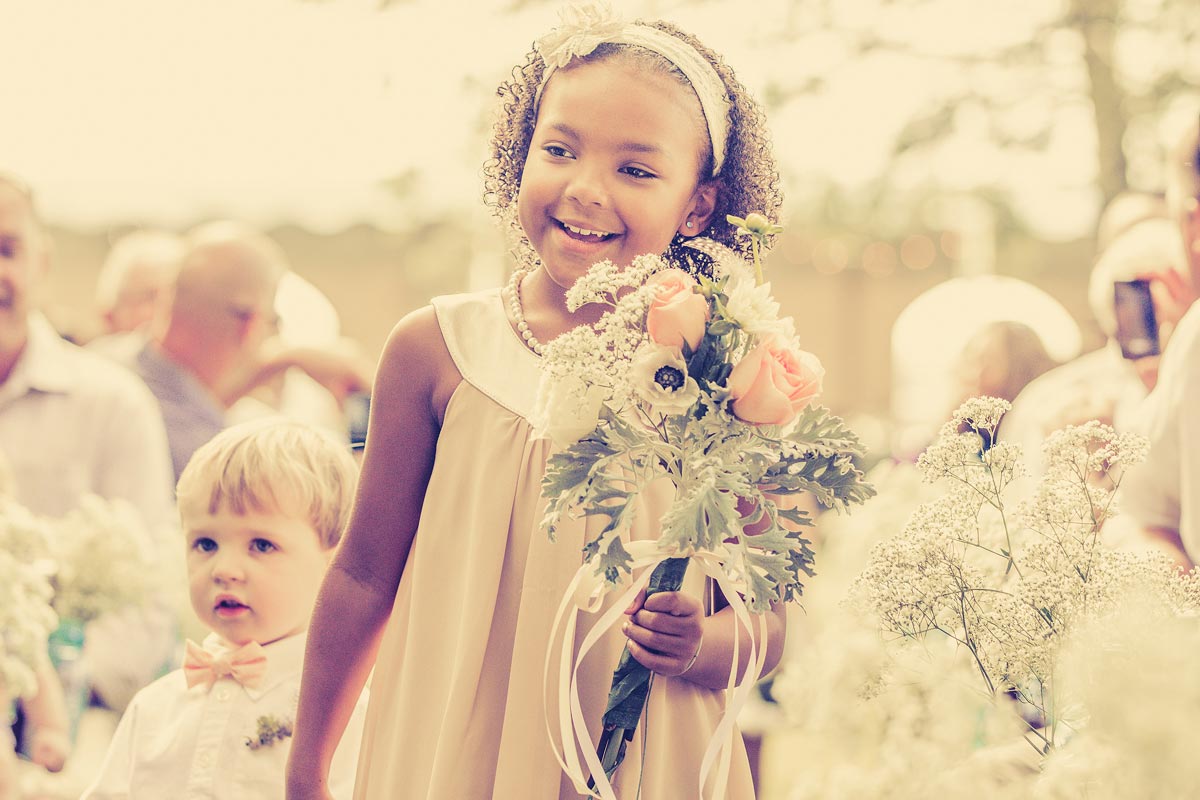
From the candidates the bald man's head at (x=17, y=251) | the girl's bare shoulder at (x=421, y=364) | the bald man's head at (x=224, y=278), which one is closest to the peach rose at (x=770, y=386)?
the girl's bare shoulder at (x=421, y=364)

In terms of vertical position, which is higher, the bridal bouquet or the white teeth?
the white teeth

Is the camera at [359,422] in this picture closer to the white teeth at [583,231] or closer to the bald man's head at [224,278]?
the white teeth at [583,231]

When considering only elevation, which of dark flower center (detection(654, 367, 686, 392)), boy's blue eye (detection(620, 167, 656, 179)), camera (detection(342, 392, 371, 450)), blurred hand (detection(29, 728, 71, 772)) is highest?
boy's blue eye (detection(620, 167, 656, 179))

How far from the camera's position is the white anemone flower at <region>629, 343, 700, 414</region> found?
6.14 ft

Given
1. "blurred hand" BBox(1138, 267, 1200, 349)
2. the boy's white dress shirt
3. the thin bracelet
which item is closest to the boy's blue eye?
the thin bracelet

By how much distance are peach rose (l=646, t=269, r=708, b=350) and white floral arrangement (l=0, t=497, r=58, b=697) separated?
183cm

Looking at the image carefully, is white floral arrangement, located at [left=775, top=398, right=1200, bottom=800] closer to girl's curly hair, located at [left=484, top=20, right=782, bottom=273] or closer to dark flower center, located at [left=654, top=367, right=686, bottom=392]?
dark flower center, located at [left=654, top=367, right=686, bottom=392]

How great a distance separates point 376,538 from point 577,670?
1.36 feet

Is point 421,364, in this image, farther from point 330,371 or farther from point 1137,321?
A: point 330,371

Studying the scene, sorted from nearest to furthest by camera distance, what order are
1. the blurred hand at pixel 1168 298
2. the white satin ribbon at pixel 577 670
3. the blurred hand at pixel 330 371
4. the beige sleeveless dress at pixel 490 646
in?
the white satin ribbon at pixel 577 670 → the beige sleeveless dress at pixel 490 646 → the blurred hand at pixel 1168 298 → the blurred hand at pixel 330 371

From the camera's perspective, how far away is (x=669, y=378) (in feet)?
6.20

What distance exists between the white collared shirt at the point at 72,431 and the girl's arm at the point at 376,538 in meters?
2.24

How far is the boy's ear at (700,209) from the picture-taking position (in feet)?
7.80

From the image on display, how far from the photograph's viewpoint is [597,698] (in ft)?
7.11
